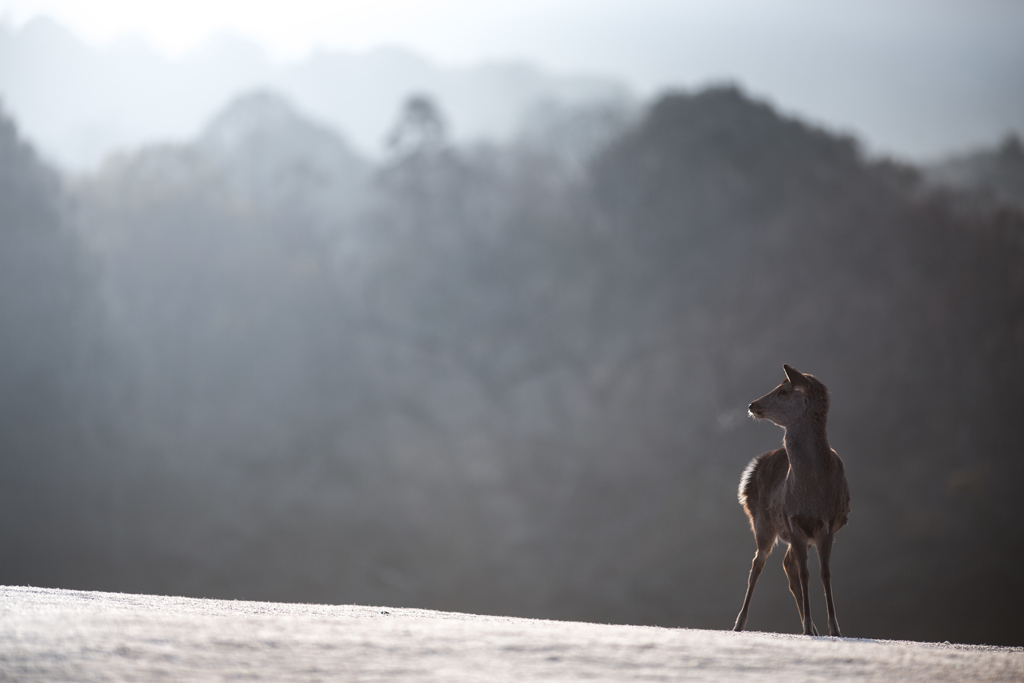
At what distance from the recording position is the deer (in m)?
3.61

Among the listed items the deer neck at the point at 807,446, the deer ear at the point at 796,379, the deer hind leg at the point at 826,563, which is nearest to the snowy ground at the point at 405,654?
the deer hind leg at the point at 826,563

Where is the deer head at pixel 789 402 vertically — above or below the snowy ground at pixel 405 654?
above

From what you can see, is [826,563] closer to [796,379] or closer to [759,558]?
[759,558]

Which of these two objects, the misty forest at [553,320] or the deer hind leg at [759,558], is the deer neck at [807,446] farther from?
the misty forest at [553,320]

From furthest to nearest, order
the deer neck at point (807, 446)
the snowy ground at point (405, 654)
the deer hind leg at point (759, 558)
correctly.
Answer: the deer hind leg at point (759, 558) → the deer neck at point (807, 446) → the snowy ground at point (405, 654)

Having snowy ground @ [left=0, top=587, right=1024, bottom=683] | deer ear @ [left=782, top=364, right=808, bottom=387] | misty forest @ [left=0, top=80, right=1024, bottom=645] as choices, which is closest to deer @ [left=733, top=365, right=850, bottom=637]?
deer ear @ [left=782, top=364, right=808, bottom=387]

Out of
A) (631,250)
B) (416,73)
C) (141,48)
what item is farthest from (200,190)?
(631,250)

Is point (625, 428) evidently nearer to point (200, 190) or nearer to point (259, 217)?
point (259, 217)

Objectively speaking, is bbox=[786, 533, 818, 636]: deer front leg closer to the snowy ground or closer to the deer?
the deer

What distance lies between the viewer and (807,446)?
146 inches

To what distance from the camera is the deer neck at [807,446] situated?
144 inches

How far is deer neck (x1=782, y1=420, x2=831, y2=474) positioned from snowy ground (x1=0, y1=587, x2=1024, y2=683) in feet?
3.65

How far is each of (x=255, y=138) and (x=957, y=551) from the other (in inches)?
585

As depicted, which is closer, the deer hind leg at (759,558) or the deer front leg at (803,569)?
the deer front leg at (803,569)
